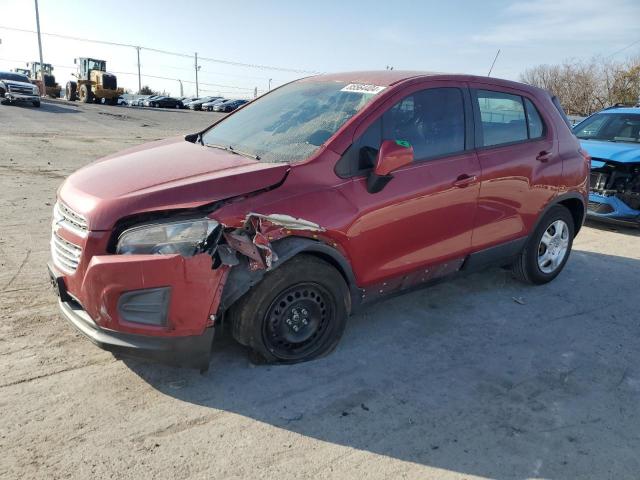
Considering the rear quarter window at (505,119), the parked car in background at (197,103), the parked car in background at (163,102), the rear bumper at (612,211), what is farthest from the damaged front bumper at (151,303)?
the parked car in background at (197,103)

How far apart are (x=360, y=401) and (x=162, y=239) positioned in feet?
4.91

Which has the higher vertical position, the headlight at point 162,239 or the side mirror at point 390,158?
the side mirror at point 390,158

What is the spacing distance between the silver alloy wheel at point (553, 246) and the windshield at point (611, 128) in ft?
12.3

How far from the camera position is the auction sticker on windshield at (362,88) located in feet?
12.0

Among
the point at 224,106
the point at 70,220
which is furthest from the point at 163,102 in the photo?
the point at 70,220

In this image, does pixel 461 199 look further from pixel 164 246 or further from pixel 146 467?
pixel 146 467

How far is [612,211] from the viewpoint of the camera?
23.6ft

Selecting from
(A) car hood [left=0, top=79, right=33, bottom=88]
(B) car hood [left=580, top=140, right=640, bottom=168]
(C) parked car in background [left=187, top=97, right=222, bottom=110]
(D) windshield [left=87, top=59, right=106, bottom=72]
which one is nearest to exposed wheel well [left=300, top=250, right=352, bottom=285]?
(B) car hood [left=580, top=140, right=640, bottom=168]

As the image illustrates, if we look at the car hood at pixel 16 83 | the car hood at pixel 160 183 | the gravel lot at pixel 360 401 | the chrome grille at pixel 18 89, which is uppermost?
the car hood at pixel 16 83

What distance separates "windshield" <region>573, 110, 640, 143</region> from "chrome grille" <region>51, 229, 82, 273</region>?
8.01 m

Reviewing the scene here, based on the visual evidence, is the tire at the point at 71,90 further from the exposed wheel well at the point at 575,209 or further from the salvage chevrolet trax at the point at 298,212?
the exposed wheel well at the point at 575,209

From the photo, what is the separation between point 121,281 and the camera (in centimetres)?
272

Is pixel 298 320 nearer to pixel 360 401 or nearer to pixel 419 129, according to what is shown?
pixel 360 401

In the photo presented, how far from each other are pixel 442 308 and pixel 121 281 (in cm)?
278
